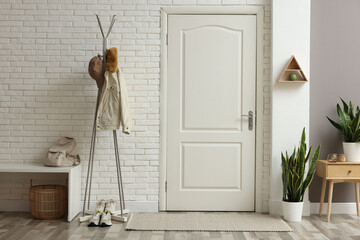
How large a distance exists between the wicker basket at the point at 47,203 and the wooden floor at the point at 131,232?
0.08 meters

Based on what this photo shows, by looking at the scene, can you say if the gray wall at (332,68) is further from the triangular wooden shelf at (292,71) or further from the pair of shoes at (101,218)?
the pair of shoes at (101,218)

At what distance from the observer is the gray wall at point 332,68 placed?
507 centimetres

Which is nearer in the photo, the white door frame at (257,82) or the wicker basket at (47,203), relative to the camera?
the wicker basket at (47,203)

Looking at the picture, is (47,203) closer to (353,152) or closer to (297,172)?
(297,172)

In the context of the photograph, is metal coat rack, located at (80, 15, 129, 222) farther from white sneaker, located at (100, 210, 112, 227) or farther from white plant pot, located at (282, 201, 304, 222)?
white plant pot, located at (282, 201, 304, 222)

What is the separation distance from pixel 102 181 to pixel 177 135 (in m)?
0.94

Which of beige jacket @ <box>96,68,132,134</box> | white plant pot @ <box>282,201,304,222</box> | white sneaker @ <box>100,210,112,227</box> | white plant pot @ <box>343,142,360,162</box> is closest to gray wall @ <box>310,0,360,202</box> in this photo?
white plant pot @ <box>343,142,360,162</box>

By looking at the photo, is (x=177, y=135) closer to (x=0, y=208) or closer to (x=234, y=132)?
(x=234, y=132)

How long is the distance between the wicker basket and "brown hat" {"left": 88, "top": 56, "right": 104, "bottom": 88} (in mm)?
1182

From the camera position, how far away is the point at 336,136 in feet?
16.7

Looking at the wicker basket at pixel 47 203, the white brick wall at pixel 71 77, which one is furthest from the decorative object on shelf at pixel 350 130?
the wicker basket at pixel 47 203

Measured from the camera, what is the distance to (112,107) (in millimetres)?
4637

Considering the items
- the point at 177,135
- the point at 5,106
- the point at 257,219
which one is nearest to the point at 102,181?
the point at 177,135

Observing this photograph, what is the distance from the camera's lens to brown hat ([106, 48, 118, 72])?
4.55 meters
